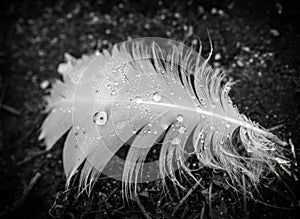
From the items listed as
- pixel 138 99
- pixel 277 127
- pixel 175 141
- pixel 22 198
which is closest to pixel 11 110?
pixel 22 198

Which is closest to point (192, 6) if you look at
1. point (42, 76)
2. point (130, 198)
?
point (42, 76)

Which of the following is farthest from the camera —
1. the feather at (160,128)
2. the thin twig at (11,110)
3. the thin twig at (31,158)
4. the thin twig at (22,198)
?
the thin twig at (11,110)

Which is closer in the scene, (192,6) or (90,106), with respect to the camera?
(90,106)

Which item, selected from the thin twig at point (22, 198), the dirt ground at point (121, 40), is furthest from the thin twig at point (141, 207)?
the thin twig at point (22, 198)

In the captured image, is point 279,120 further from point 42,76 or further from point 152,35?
point 42,76

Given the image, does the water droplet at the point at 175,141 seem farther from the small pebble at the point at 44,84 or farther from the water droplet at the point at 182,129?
the small pebble at the point at 44,84

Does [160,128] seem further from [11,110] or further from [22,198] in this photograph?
[11,110]
